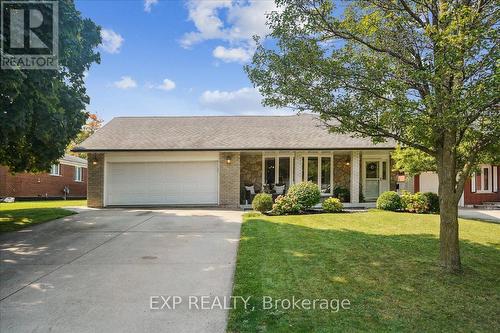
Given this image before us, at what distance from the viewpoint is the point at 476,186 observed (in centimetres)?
1948

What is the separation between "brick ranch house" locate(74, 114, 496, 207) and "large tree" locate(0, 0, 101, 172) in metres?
5.16

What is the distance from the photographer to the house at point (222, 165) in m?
17.5

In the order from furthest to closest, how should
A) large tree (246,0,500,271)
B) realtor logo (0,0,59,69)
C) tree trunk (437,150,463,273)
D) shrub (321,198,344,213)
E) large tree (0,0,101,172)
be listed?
1. shrub (321,198,344,213)
2. large tree (0,0,101,172)
3. realtor logo (0,0,59,69)
4. tree trunk (437,150,463,273)
5. large tree (246,0,500,271)

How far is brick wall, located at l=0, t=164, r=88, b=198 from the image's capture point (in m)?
24.2

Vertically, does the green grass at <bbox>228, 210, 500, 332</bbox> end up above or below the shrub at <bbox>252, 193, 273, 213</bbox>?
below

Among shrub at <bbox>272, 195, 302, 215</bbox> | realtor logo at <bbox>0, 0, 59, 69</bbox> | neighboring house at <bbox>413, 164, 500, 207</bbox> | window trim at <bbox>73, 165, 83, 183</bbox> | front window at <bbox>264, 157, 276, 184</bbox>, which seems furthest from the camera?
window trim at <bbox>73, 165, 83, 183</bbox>

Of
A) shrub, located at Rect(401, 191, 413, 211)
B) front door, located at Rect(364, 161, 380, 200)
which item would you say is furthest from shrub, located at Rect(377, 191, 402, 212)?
front door, located at Rect(364, 161, 380, 200)

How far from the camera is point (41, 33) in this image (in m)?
8.05

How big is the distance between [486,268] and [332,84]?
4463 mm

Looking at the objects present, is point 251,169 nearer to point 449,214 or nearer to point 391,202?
point 391,202

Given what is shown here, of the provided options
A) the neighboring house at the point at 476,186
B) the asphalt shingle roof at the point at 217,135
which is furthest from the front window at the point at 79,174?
the neighboring house at the point at 476,186

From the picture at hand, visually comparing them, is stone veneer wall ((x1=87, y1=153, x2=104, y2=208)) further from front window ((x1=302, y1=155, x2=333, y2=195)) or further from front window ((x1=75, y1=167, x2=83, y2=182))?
front window ((x1=75, y1=167, x2=83, y2=182))

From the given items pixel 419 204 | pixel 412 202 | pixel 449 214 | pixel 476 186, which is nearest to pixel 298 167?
pixel 412 202

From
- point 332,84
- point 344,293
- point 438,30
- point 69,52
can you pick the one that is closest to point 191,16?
point 69,52
